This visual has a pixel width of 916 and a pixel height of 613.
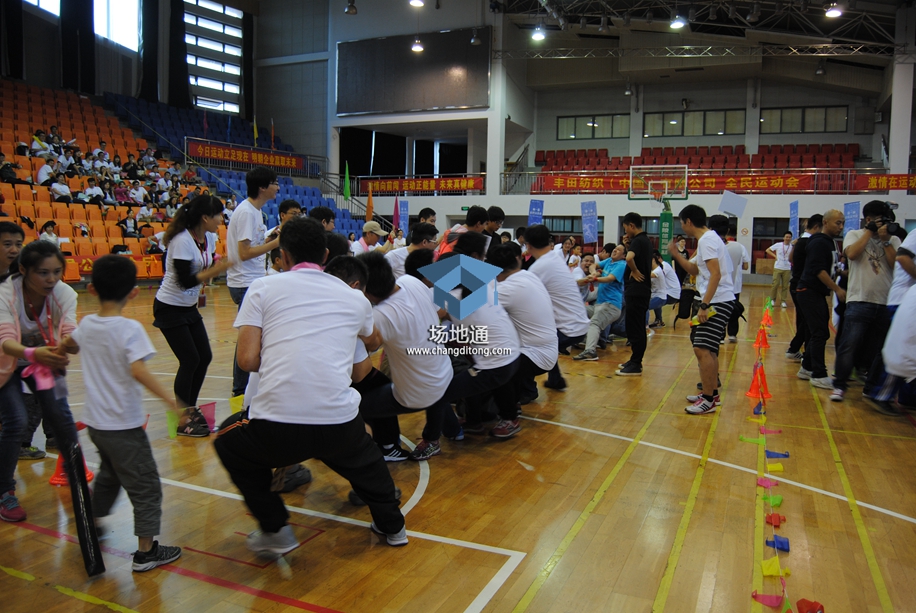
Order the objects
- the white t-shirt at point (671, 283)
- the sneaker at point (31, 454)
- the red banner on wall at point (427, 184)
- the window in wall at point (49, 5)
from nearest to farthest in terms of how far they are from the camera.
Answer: the sneaker at point (31, 454)
the white t-shirt at point (671, 283)
the window in wall at point (49, 5)
the red banner on wall at point (427, 184)

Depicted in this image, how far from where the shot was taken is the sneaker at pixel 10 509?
3035 mm

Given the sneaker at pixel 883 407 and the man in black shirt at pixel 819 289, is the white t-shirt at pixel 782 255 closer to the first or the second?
the man in black shirt at pixel 819 289

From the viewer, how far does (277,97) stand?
2445 cm

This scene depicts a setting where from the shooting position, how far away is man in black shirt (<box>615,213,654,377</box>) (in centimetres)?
641

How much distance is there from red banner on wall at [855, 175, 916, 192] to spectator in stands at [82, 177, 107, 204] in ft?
63.2

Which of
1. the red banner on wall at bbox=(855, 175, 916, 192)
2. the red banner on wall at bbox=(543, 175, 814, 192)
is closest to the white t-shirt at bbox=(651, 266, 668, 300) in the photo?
the red banner on wall at bbox=(543, 175, 814, 192)

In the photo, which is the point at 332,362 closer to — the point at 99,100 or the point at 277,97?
the point at 99,100

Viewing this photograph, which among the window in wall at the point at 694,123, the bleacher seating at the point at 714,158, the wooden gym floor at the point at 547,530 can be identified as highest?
the window in wall at the point at 694,123

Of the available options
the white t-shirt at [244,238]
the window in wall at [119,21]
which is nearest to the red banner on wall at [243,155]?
the window in wall at [119,21]

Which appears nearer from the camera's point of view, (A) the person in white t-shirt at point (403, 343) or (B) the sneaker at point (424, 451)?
(A) the person in white t-shirt at point (403, 343)

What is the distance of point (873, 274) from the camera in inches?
211

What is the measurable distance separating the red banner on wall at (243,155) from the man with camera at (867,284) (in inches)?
704

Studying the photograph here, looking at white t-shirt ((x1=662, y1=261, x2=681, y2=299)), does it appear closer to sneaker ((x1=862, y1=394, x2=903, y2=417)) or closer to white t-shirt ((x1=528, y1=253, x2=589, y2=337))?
sneaker ((x1=862, y1=394, x2=903, y2=417))

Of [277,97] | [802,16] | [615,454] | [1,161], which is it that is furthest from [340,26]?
[615,454]
